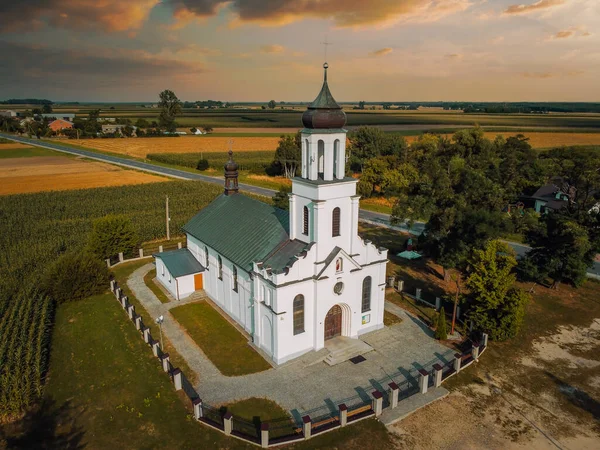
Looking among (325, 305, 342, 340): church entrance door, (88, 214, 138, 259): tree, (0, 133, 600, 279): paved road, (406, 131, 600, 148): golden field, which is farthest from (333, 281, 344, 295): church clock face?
(406, 131, 600, 148): golden field

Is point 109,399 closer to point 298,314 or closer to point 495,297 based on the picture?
point 298,314

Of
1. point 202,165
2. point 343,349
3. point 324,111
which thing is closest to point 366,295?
point 343,349

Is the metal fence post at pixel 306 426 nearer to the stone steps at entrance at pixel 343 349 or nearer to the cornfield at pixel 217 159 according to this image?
the stone steps at entrance at pixel 343 349

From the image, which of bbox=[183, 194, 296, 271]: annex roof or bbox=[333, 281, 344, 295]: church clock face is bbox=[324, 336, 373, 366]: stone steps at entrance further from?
bbox=[183, 194, 296, 271]: annex roof

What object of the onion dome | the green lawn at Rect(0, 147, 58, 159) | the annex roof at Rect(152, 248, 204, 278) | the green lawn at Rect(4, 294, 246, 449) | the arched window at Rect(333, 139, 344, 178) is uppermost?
the onion dome

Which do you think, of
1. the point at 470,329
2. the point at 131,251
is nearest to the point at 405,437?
the point at 470,329

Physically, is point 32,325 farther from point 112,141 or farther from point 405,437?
point 112,141
